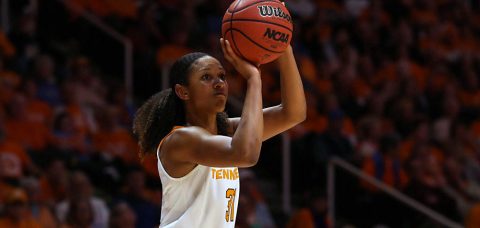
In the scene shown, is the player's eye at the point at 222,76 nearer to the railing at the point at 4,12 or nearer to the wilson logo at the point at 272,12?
the wilson logo at the point at 272,12

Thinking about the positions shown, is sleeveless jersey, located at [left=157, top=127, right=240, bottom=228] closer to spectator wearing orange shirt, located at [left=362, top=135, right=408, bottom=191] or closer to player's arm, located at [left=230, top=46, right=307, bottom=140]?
player's arm, located at [left=230, top=46, right=307, bottom=140]

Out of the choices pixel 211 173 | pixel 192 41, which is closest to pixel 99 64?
pixel 192 41

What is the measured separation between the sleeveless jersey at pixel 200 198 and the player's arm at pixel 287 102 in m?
0.38

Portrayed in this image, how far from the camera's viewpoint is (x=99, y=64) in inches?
422

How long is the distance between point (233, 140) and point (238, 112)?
568 centimetres

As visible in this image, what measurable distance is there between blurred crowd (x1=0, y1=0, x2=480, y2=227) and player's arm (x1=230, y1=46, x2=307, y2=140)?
3507mm

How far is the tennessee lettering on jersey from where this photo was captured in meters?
4.25

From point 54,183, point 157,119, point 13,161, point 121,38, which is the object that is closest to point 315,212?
point 54,183

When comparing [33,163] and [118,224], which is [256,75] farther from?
[33,163]

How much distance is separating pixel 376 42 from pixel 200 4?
2.32 metres

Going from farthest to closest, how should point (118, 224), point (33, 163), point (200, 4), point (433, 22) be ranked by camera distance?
point (433, 22) → point (200, 4) → point (33, 163) → point (118, 224)

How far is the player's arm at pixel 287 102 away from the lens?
14.7 ft

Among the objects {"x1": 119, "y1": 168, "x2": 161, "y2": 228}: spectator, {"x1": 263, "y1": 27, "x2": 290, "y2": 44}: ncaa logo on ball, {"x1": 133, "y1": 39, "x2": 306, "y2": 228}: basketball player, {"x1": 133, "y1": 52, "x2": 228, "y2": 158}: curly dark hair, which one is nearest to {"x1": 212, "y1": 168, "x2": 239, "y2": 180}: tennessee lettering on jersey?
{"x1": 133, "y1": 39, "x2": 306, "y2": 228}: basketball player

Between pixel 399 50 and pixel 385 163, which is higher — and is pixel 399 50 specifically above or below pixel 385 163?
above
